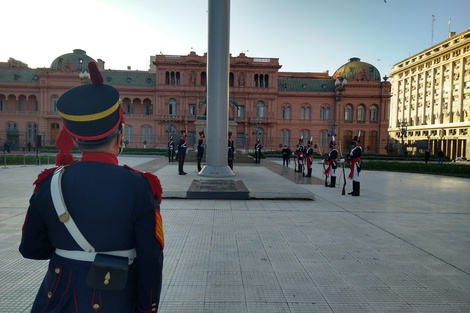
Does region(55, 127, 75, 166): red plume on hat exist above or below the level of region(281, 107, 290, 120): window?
below

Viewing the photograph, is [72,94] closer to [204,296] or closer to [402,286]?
[204,296]

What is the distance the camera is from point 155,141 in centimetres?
5675

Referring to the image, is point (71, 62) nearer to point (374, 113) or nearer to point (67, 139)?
point (374, 113)

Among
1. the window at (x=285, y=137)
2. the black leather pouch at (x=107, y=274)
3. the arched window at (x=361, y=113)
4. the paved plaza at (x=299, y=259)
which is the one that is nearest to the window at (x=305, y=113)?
the window at (x=285, y=137)

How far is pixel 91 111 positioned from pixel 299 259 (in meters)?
4.04

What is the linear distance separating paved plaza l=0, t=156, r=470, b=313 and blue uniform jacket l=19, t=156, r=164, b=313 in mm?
1807

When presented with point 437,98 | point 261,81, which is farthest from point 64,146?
point 437,98

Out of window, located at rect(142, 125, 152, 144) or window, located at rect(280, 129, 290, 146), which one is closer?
window, located at rect(142, 125, 152, 144)

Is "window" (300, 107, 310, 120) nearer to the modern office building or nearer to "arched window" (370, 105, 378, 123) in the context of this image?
"arched window" (370, 105, 378, 123)

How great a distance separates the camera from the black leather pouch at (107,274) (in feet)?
5.69

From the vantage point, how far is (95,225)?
182 cm

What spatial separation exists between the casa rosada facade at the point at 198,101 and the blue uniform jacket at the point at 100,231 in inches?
2104

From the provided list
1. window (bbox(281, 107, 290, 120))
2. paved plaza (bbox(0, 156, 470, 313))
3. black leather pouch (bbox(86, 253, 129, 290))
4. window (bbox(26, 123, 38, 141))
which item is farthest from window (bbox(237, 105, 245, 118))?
black leather pouch (bbox(86, 253, 129, 290))

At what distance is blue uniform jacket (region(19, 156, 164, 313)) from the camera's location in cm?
181
